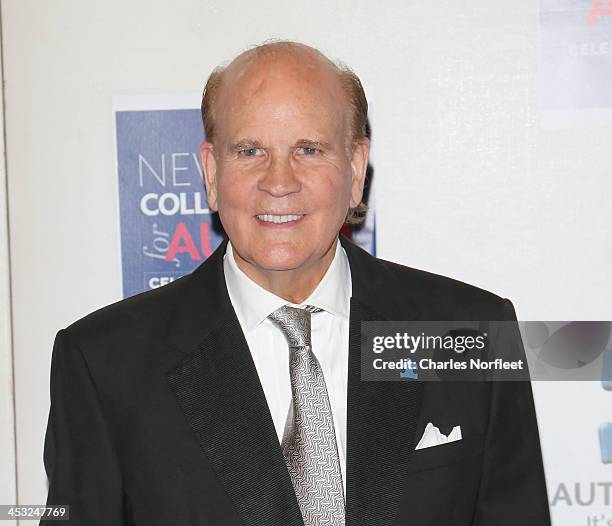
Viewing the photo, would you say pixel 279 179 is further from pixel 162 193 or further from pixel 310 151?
pixel 162 193

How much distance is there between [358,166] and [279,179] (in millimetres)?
227

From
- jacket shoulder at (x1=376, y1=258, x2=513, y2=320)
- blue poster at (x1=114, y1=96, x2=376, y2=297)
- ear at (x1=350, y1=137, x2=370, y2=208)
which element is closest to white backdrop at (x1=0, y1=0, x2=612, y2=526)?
blue poster at (x1=114, y1=96, x2=376, y2=297)

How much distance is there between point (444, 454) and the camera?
169 centimetres

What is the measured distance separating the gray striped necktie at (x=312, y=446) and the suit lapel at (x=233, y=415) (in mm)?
29

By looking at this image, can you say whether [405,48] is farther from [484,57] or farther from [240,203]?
[240,203]

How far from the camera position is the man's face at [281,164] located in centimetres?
162

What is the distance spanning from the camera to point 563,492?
7.53 feet

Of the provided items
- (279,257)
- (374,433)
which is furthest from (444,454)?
(279,257)

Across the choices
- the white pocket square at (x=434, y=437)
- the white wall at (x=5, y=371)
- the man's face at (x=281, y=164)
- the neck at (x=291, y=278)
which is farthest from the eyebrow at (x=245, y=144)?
the white wall at (x=5, y=371)

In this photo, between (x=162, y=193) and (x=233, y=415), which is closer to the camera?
(x=233, y=415)

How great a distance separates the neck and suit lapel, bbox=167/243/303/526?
79 mm

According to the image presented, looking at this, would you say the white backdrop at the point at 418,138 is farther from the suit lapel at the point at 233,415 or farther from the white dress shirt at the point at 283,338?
the suit lapel at the point at 233,415

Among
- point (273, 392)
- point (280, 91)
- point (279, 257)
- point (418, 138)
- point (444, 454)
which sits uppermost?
point (418, 138)

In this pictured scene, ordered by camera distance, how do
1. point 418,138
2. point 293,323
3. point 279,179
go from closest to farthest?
point 279,179, point 293,323, point 418,138
